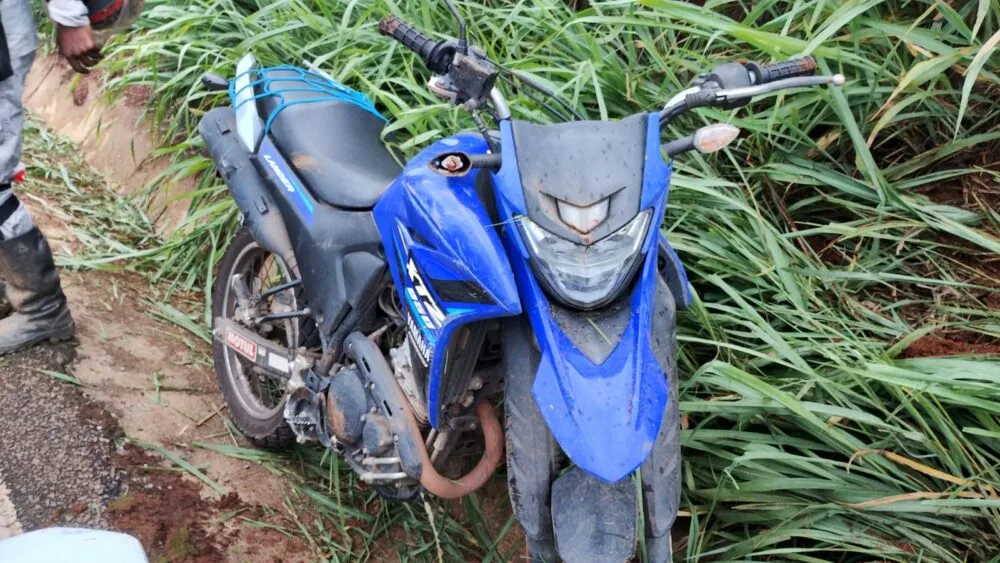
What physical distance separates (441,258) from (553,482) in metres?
0.49

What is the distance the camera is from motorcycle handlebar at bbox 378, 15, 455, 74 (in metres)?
2.06

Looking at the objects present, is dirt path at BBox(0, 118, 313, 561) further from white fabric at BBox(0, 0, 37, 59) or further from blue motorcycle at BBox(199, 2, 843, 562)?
white fabric at BBox(0, 0, 37, 59)

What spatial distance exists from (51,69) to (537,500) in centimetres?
484

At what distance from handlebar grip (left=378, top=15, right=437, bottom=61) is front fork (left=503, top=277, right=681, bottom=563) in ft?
1.85

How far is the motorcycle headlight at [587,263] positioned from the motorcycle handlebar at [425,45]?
0.42 meters

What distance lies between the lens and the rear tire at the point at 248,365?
318 cm

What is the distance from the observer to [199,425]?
336cm

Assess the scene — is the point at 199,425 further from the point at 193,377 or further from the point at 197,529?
the point at 197,529

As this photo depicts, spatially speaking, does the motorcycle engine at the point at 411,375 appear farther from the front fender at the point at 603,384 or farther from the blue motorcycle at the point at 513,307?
the front fender at the point at 603,384

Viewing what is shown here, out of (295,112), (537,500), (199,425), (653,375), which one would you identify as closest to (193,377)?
(199,425)

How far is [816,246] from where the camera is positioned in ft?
10.1

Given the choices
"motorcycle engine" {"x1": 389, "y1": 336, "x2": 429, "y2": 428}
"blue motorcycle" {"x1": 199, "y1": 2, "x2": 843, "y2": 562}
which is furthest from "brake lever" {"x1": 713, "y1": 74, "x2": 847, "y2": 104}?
"motorcycle engine" {"x1": 389, "y1": 336, "x2": 429, "y2": 428}

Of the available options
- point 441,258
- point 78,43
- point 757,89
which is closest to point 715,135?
point 757,89

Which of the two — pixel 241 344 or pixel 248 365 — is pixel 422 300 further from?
pixel 248 365
